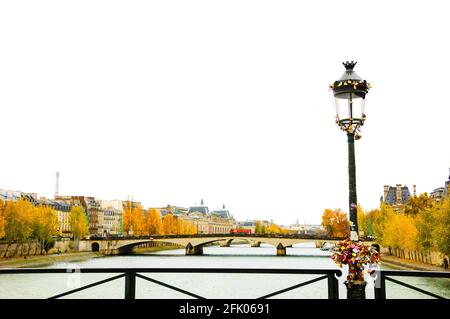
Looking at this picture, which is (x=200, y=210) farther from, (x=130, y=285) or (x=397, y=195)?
(x=130, y=285)

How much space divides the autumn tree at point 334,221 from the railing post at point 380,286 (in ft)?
211

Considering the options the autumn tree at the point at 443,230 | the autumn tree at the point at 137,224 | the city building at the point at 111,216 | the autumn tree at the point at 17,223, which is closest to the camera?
the autumn tree at the point at 443,230

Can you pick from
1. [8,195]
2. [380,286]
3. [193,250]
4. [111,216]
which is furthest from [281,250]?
[380,286]

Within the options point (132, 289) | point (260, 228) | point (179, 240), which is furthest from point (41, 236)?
point (260, 228)

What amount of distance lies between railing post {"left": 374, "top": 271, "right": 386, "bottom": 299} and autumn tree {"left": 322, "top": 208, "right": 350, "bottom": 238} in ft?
211

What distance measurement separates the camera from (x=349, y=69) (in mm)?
7484

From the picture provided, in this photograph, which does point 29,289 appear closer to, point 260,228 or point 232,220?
point 260,228

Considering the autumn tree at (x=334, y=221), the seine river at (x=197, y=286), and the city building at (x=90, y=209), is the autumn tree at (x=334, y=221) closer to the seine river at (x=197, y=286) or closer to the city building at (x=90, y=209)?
the seine river at (x=197, y=286)

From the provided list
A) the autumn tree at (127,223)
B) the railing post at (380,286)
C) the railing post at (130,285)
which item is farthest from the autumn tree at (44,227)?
the railing post at (380,286)

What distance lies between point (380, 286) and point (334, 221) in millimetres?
65288

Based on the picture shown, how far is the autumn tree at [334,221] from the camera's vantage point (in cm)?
6904

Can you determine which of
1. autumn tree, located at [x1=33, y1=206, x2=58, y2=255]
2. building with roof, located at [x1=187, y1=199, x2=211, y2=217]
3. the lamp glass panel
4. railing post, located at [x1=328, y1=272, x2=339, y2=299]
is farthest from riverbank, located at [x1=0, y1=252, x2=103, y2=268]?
building with roof, located at [x1=187, y1=199, x2=211, y2=217]

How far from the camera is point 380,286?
20.3 feet
